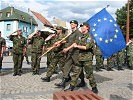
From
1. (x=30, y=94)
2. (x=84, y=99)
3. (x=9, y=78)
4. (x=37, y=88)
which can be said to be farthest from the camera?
(x=9, y=78)

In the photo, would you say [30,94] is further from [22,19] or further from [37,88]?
[22,19]

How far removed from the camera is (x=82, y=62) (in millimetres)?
8719

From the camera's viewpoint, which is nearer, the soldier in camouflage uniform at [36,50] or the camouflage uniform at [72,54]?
the camouflage uniform at [72,54]

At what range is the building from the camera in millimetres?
67375

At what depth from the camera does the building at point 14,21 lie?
6738 cm

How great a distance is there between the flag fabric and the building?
185ft

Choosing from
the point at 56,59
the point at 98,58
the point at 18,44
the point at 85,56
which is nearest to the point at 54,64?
the point at 56,59

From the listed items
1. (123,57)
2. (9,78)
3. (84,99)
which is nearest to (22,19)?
(123,57)

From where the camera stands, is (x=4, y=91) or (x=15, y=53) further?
(x=15, y=53)

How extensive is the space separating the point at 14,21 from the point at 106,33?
196ft

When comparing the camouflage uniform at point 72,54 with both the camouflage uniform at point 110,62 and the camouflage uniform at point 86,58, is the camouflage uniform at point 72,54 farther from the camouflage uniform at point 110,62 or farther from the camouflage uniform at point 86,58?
the camouflage uniform at point 110,62

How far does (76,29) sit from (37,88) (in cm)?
198

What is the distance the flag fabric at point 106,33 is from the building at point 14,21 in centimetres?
5651

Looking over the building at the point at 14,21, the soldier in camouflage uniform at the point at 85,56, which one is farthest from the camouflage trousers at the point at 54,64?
the building at the point at 14,21
